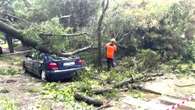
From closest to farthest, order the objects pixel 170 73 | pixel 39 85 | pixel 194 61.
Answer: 1. pixel 39 85
2. pixel 170 73
3. pixel 194 61

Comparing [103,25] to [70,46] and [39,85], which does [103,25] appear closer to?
[70,46]

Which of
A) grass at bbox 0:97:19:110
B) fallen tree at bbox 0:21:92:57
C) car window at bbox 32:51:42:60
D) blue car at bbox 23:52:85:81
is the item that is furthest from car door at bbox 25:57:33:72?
grass at bbox 0:97:19:110

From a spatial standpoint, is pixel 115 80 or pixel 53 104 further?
pixel 115 80

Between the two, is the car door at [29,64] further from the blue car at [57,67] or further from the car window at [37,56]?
the blue car at [57,67]

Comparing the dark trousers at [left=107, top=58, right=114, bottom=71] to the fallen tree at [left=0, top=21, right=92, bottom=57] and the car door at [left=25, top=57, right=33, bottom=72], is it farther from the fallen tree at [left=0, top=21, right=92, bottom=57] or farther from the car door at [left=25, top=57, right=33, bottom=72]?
the car door at [left=25, top=57, right=33, bottom=72]

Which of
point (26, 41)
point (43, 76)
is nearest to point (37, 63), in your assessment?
point (43, 76)

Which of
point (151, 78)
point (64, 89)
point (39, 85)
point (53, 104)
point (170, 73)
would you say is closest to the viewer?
point (53, 104)

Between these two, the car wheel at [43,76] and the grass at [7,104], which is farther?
the car wheel at [43,76]

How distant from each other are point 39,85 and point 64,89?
1.71 meters

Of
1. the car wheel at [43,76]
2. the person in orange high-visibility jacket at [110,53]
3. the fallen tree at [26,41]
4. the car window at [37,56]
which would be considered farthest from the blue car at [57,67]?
the person in orange high-visibility jacket at [110,53]

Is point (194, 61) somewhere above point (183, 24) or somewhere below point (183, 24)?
below

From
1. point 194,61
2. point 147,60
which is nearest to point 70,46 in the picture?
point 147,60

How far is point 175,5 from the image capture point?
17859 millimetres

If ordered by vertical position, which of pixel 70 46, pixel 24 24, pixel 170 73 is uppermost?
pixel 24 24
